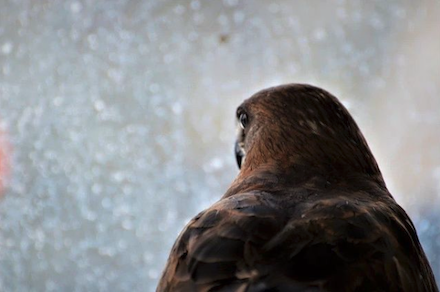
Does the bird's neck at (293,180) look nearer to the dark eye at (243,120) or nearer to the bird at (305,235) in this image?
the bird at (305,235)

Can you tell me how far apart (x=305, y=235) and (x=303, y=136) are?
1.31 ft

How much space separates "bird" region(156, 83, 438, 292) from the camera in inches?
34.7

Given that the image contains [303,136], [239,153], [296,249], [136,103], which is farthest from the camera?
[136,103]

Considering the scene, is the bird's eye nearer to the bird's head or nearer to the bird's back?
the bird's head

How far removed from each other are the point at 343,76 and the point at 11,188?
27.0 inches

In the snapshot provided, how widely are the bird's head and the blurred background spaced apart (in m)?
0.34

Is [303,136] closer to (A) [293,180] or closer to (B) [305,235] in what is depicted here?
(A) [293,180]

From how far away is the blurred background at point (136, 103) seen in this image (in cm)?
173

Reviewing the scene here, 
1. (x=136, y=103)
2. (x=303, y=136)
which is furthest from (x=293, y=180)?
(x=136, y=103)

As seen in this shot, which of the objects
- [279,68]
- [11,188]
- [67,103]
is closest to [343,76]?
[279,68]

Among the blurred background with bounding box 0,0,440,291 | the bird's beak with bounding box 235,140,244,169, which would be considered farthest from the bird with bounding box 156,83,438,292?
the blurred background with bounding box 0,0,440,291

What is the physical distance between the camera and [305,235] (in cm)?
93

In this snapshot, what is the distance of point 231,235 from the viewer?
0.94 m

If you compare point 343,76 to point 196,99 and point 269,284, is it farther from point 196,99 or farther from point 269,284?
point 269,284
